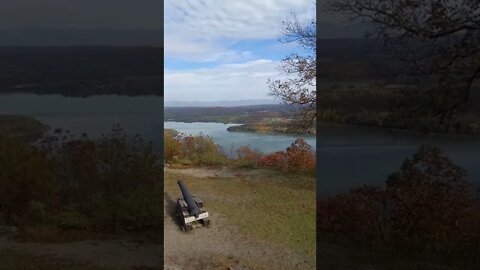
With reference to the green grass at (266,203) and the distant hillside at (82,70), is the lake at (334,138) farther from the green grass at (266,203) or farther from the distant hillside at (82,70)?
the green grass at (266,203)

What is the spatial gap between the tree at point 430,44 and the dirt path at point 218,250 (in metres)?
2.56

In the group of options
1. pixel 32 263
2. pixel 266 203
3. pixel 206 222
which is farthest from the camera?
pixel 266 203

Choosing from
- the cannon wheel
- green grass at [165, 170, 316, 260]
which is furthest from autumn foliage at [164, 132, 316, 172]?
the cannon wheel

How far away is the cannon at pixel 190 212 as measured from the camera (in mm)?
5574

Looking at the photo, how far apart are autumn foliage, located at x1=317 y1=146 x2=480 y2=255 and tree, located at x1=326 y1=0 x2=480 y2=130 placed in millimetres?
364

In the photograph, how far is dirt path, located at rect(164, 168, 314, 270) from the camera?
209 inches

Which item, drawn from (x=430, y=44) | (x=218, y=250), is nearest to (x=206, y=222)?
(x=218, y=250)

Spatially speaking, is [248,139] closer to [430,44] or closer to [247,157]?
[247,157]

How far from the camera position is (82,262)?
3.57 metres

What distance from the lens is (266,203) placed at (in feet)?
20.1

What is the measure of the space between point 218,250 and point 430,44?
3201 mm

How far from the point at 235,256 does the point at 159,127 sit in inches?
92.0

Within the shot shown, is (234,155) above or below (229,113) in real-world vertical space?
below

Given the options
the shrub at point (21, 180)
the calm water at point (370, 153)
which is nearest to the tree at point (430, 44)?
the calm water at point (370, 153)
